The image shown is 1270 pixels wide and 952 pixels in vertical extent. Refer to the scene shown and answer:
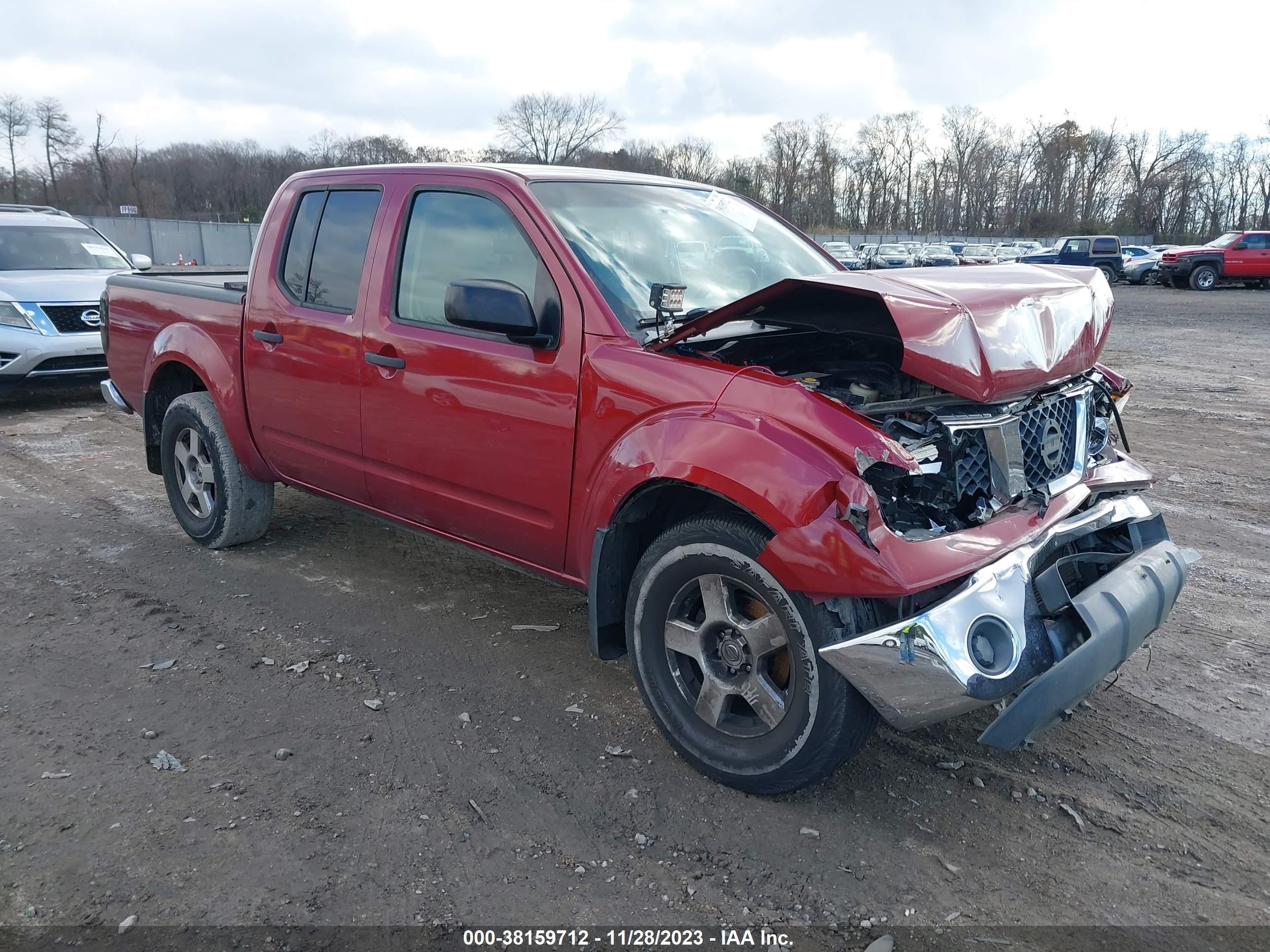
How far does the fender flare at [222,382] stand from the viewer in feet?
15.7

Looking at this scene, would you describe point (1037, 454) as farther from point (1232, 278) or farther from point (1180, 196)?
point (1180, 196)

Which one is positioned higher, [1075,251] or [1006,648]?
[1075,251]

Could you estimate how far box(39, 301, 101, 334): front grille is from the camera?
9328mm

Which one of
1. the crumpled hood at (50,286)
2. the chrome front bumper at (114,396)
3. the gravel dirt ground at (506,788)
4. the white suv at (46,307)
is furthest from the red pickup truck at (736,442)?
the crumpled hood at (50,286)

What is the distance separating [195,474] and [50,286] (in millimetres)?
5729

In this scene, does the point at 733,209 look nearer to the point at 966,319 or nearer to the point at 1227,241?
the point at 966,319

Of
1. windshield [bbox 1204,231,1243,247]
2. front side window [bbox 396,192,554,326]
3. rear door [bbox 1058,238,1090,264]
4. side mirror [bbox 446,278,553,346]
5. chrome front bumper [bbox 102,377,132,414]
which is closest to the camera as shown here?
side mirror [bbox 446,278,553,346]

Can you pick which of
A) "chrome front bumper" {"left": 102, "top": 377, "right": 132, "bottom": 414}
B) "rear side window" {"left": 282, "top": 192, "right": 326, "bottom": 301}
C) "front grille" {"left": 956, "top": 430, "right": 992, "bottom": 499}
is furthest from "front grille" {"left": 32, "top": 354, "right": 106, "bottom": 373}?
"front grille" {"left": 956, "top": 430, "right": 992, "bottom": 499}

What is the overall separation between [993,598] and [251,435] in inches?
147

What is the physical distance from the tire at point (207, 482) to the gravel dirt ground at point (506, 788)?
31 centimetres

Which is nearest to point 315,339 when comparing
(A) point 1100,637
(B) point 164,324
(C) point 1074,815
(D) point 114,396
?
(B) point 164,324

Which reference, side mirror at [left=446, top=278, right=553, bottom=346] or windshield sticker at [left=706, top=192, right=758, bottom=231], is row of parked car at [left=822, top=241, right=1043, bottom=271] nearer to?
windshield sticker at [left=706, top=192, right=758, bottom=231]

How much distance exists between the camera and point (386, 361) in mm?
3871

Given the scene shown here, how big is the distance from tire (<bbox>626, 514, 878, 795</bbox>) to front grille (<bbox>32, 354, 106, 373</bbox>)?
8.18 meters
